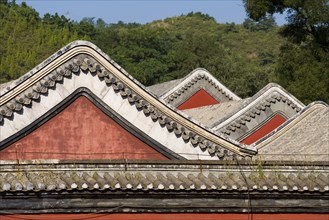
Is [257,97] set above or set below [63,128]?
above

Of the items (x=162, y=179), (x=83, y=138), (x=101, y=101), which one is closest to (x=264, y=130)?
(x=101, y=101)

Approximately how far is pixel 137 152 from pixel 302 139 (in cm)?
381

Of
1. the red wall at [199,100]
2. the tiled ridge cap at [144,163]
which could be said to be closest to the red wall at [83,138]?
the tiled ridge cap at [144,163]

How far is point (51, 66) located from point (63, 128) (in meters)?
1.16

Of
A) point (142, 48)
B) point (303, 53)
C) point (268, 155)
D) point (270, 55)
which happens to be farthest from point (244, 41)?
point (268, 155)

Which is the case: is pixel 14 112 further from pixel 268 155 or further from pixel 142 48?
pixel 142 48

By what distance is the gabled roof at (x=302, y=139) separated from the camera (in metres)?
19.1

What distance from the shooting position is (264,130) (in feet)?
89.5

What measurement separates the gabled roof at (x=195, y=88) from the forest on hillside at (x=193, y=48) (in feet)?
7.77

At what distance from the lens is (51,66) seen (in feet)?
61.4
